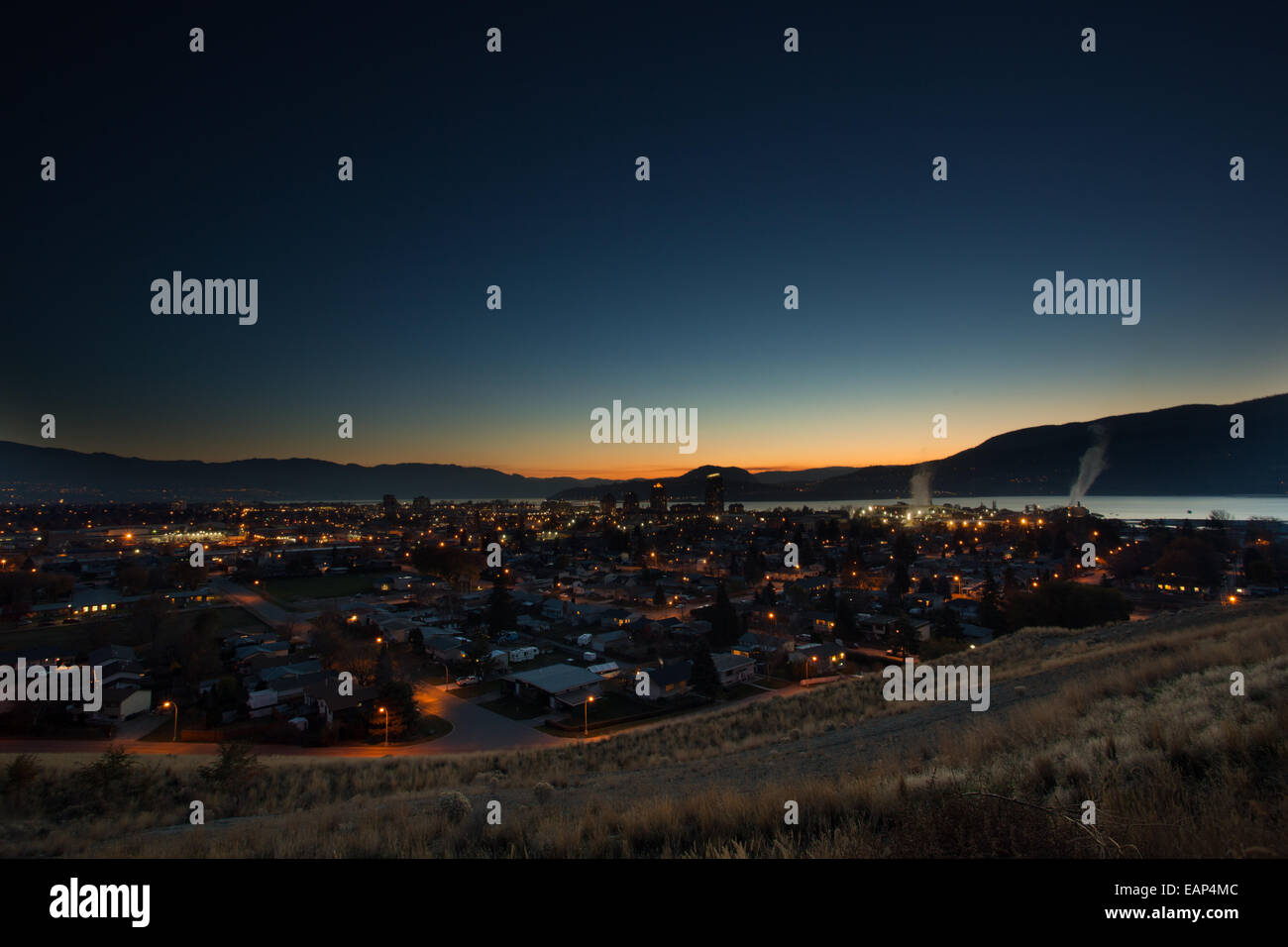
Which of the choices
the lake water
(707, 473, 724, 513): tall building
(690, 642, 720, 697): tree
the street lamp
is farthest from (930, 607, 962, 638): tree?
(707, 473, 724, 513): tall building

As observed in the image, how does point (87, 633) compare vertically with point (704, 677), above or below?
above

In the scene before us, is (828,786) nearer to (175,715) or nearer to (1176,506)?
(175,715)

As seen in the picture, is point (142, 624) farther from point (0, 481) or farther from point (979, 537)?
point (0, 481)

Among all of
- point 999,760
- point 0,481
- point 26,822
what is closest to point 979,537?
point 999,760

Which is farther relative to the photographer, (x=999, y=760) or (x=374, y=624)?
(x=374, y=624)

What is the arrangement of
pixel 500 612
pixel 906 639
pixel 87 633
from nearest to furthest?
pixel 906 639
pixel 87 633
pixel 500 612

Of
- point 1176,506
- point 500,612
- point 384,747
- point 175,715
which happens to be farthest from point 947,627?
point 1176,506

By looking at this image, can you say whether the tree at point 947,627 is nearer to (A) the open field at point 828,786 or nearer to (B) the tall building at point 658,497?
(A) the open field at point 828,786

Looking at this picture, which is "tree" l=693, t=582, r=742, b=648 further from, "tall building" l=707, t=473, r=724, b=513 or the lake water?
"tall building" l=707, t=473, r=724, b=513

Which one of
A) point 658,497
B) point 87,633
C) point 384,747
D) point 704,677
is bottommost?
point 384,747
